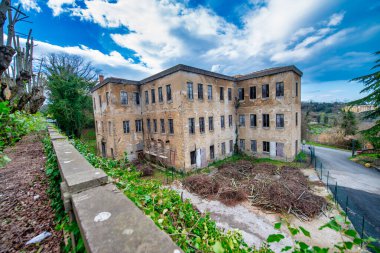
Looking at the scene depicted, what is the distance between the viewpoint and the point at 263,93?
1672 centimetres

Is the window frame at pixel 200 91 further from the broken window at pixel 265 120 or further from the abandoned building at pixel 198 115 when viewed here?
the broken window at pixel 265 120

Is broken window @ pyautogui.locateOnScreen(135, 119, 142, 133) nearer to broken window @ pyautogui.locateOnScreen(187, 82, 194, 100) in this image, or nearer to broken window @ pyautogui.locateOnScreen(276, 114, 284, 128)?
broken window @ pyautogui.locateOnScreen(187, 82, 194, 100)

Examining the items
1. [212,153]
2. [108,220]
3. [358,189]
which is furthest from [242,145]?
[108,220]

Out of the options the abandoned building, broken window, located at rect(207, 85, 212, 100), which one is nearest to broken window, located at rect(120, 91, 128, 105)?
the abandoned building

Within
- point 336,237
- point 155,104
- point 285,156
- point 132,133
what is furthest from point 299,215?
point 132,133

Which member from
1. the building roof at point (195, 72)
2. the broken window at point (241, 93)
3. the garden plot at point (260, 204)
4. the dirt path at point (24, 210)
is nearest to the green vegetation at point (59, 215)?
the dirt path at point (24, 210)

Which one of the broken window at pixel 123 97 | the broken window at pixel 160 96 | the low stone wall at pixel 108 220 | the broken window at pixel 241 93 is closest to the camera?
the low stone wall at pixel 108 220

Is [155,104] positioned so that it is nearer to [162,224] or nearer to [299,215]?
[299,215]

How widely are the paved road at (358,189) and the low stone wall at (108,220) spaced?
10588 mm

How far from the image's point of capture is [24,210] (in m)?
3.05

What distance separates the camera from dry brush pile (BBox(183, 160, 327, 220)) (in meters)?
8.37

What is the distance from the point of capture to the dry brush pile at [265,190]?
8367mm

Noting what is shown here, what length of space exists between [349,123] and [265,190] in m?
24.4

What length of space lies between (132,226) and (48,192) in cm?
332
